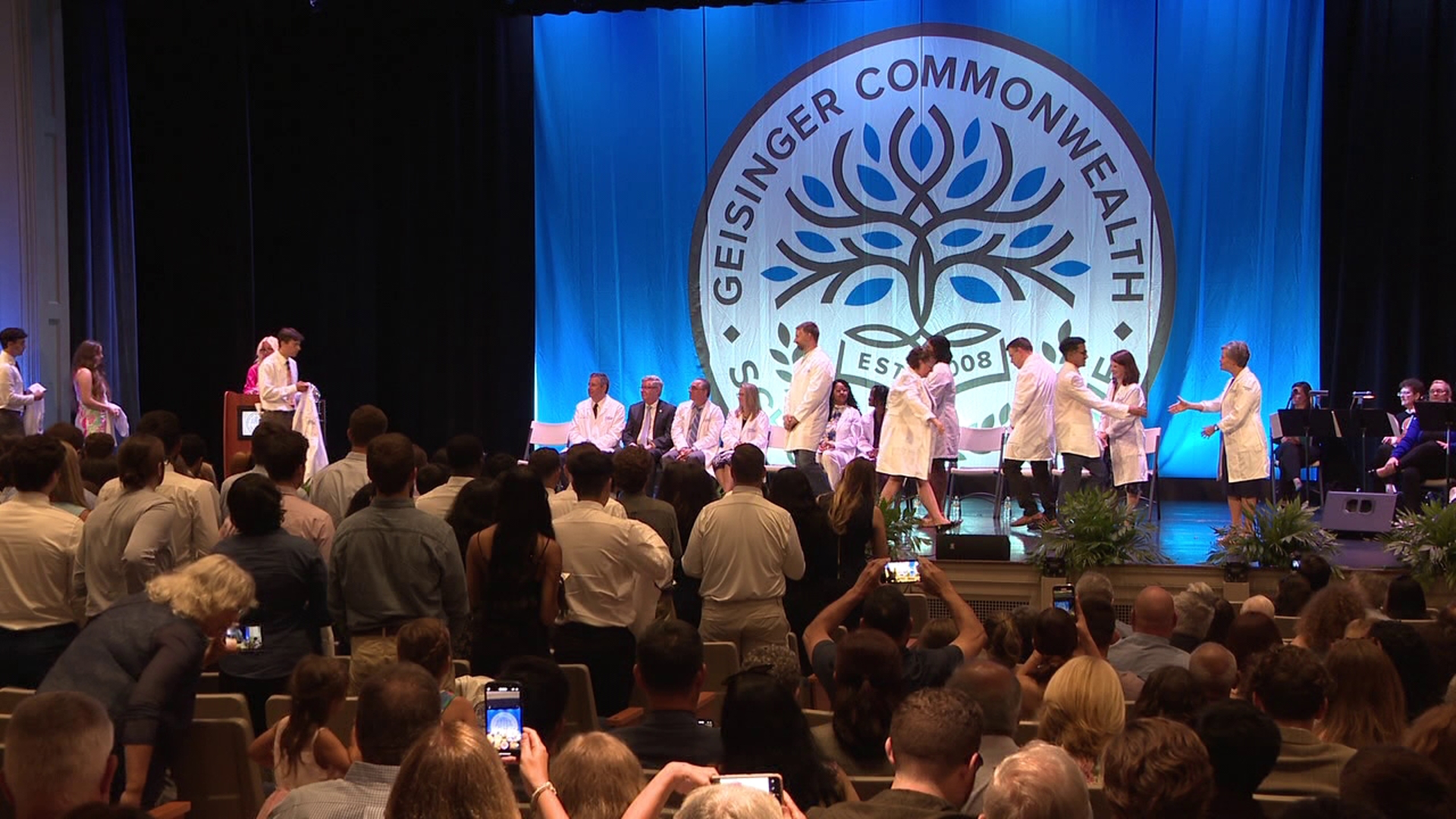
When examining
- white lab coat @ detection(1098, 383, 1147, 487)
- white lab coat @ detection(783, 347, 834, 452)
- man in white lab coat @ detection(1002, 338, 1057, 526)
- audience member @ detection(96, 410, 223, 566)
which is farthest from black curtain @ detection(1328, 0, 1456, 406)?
audience member @ detection(96, 410, 223, 566)

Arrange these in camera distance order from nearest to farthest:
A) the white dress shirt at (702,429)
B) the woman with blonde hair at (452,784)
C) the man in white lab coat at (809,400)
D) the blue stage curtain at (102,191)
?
1. the woman with blonde hair at (452,784)
2. the man in white lab coat at (809,400)
3. the blue stage curtain at (102,191)
4. the white dress shirt at (702,429)

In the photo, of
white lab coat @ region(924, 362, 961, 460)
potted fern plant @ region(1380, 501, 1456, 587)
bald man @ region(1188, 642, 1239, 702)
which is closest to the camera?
bald man @ region(1188, 642, 1239, 702)

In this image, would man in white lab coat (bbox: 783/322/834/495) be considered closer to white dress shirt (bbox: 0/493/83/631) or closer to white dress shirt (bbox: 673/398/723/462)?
white dress shirt (bbox: 673/398/723/462)

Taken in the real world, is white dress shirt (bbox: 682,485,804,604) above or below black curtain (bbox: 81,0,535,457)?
below

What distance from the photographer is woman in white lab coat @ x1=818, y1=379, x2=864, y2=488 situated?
433 inches

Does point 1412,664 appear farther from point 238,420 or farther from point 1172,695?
point 238,420

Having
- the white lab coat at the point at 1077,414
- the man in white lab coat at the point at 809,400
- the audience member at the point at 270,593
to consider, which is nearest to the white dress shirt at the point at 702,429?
the man in white lab coat at the point at 809,400

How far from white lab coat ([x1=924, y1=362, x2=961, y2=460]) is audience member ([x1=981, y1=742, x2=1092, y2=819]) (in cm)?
788

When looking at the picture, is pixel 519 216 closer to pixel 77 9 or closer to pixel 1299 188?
pixel 77 9

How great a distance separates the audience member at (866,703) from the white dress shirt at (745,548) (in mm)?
1833

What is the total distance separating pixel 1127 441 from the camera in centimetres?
990

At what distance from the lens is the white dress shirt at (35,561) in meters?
4.16

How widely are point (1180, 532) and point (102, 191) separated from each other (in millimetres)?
8601

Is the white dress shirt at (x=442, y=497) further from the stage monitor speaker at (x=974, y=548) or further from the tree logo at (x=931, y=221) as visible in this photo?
the tree logo at (x=931, y=221)
